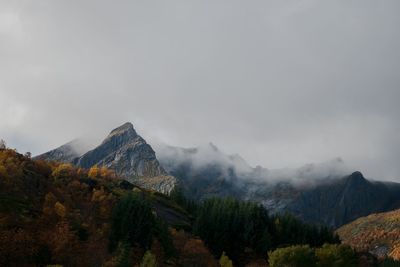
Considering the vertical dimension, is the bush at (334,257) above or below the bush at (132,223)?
below

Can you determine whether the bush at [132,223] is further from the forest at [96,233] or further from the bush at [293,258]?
the bush at [293,258]

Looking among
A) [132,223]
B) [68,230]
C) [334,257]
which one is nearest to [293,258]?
[334,257]

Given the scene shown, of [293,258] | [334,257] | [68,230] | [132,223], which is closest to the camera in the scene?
[68,230]

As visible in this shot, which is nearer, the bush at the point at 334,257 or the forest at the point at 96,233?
the forest at the point at 96,233

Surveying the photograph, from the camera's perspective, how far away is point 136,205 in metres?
184

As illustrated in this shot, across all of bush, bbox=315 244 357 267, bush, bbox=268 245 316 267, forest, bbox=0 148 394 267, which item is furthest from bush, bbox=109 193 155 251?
bush, bbox=315 244 357 267

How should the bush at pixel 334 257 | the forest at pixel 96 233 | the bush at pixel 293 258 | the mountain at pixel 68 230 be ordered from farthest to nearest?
the bush at pixel 334 257 → the bush at pixel 293 258 → the forest at pixel 96 233 → the mountain at pixel 68 230

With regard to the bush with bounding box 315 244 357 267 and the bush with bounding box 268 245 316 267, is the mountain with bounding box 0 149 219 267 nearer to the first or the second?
the bush with bounding box 268 245 316 267

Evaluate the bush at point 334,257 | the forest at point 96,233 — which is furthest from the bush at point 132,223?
the bush at point 334,257

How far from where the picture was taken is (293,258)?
167m

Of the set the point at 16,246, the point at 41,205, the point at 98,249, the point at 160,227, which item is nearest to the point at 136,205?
the point at 160,227

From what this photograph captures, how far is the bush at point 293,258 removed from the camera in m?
165

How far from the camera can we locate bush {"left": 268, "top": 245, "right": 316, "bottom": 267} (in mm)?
165000

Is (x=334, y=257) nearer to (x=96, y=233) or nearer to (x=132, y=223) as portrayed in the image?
(x=132, y=223)
